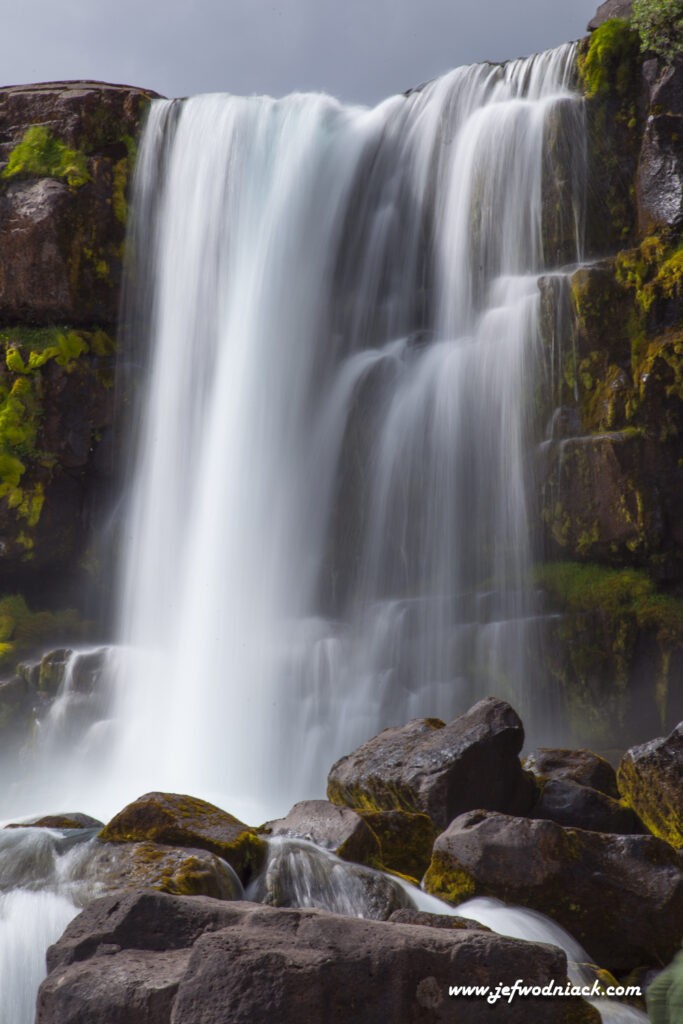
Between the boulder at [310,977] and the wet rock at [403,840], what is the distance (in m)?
3.65

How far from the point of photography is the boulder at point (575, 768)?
9.64 m

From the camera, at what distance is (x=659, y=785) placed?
28.5 feet

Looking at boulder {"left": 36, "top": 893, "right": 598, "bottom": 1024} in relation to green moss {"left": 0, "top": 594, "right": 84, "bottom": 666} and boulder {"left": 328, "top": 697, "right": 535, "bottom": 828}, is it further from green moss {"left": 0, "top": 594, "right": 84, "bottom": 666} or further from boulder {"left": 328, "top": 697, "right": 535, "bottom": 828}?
green moss {"left": 0, "top": 594, "right": 84, "bottom": 666}

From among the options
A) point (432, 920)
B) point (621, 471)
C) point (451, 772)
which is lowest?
point (451, 772)

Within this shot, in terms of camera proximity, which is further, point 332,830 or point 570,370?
point 570,370

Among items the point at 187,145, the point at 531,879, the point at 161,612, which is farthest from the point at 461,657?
the point at 187,145

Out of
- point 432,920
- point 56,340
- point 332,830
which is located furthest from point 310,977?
point 56,340

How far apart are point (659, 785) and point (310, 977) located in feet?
20.1

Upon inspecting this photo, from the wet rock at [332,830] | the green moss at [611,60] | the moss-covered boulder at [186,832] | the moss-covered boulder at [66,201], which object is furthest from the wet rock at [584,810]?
the moss-covered boulder at [66,201]

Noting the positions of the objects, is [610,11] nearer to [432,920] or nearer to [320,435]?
[320,435]

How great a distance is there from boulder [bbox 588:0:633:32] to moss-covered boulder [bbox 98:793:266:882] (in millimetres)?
16348

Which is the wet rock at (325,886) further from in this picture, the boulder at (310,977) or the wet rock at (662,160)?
the wet rock at (662,160)

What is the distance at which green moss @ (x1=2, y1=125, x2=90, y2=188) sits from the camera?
18.8m

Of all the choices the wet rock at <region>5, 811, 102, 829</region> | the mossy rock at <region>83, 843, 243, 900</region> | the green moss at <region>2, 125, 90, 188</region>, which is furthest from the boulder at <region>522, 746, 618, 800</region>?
the green moss at <region>2, 125, 90, 188</region>
